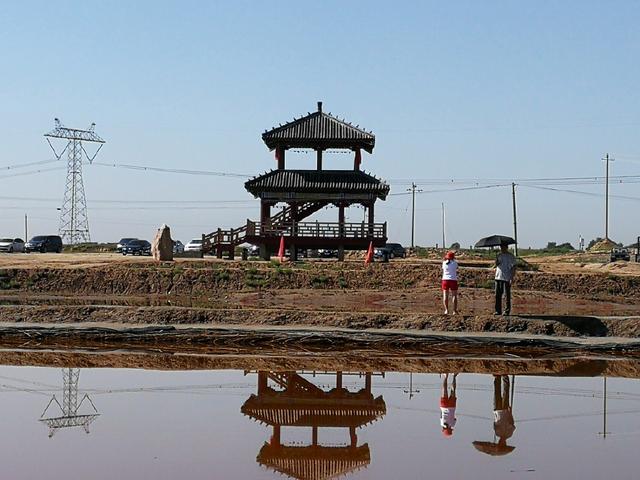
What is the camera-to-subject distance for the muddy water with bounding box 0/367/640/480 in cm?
864

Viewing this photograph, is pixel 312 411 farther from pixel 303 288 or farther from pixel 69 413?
pixel 303 288

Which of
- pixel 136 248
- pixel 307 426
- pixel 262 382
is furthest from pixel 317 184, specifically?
pixel 307 426

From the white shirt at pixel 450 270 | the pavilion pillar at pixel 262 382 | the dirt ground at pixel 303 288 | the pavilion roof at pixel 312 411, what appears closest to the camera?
the pavilion roof at pixel 312 411

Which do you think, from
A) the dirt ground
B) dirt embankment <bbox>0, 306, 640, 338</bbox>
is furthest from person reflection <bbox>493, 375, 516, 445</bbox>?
the dirt ground

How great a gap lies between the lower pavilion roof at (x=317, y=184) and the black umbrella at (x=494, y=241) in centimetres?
2398

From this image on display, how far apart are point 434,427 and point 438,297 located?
805 inches

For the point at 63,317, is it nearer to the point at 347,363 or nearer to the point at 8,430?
the point at 347,363

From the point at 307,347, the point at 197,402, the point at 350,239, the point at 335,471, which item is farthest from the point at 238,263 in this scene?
the point at 335,471

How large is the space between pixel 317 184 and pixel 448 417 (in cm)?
3512

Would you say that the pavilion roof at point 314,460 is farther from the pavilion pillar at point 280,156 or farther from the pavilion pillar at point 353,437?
the pavilion pillar at point 280,156

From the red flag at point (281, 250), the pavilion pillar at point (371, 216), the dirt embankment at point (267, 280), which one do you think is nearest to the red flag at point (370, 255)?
the pavilion pillar at point (371, 216)

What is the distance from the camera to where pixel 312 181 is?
1816 inches

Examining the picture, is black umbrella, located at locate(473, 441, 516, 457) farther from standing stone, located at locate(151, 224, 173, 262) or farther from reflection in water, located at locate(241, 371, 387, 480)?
standing stone, located at locate(151, 224, 173, 262)

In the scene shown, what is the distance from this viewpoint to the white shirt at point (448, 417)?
10797 millimetres
